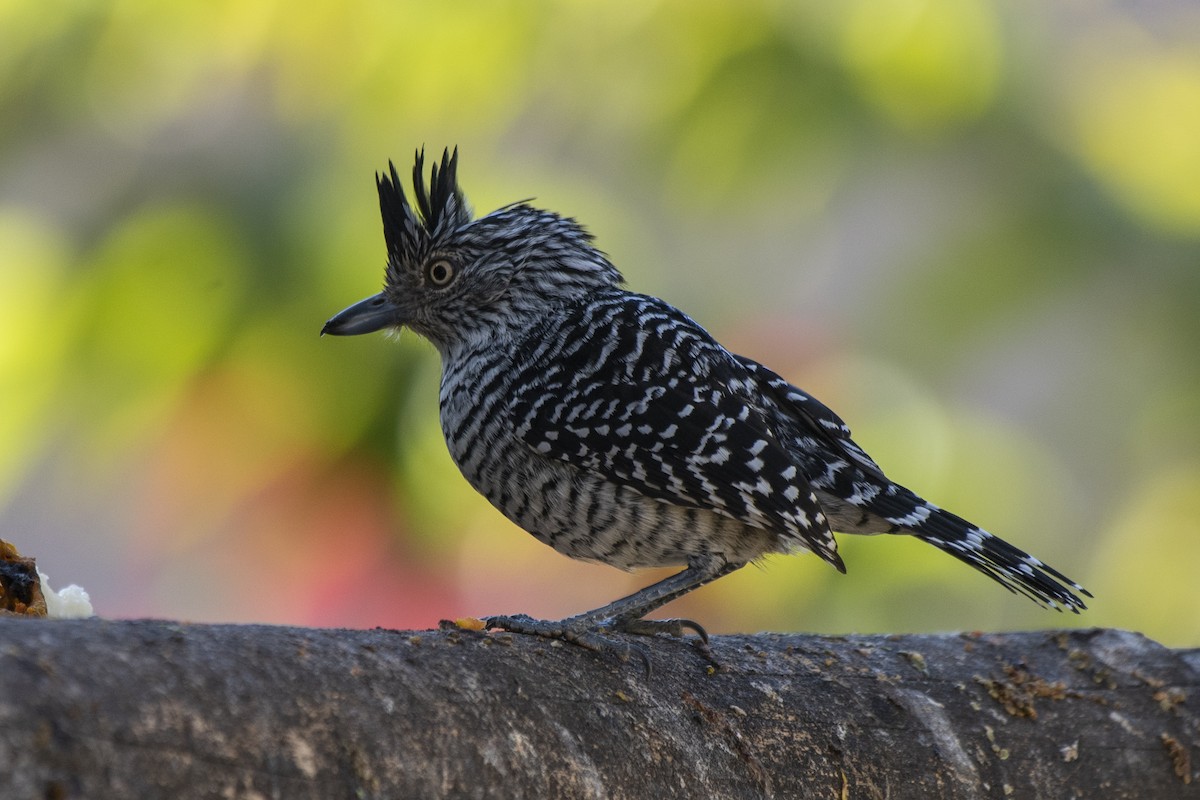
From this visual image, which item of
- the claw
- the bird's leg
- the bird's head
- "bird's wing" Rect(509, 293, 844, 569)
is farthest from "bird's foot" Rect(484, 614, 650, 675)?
the bird's head

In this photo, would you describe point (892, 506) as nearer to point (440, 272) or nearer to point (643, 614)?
point (643, 614)

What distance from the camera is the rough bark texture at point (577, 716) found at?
5.21 feet

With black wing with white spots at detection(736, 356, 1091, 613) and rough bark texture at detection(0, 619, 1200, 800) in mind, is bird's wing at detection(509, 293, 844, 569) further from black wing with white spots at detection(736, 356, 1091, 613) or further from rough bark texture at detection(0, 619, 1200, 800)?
rough bark texture at detection(0, 619, 1200, 800)

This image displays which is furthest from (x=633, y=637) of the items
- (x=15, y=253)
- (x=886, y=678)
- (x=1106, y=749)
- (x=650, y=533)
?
(x=15, y=253)

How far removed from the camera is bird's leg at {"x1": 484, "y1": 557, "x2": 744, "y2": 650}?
273 centimetres

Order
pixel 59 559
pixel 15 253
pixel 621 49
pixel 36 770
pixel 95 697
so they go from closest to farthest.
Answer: pixel 36 770, pixel 95 697, pixel 15 253, pixel 59 559, pixel 621 49

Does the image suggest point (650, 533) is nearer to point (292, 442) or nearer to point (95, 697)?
point (95, 697)

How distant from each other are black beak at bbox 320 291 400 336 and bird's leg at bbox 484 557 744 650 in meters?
1.20

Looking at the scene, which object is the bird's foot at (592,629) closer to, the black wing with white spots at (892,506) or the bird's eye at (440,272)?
the black wing with white spots at (892,506)

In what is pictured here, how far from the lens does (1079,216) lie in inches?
239

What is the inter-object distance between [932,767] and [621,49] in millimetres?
4462

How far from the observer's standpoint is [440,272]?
3.67m

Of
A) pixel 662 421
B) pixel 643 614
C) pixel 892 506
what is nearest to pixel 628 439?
pixel 662 421

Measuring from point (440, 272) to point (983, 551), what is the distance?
172 cm
